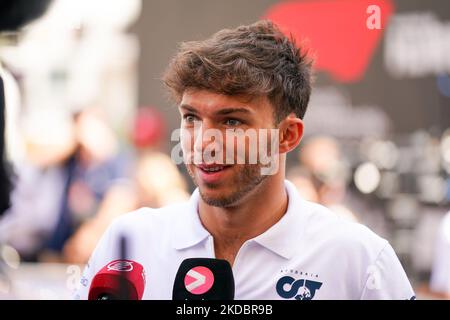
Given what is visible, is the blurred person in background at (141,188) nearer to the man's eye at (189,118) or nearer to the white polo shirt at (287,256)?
the white polo shirt at (287,256)

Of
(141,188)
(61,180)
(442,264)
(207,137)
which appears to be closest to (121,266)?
(207,137)

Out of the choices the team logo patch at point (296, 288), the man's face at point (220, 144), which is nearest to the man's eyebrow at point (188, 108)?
the man's face at point (220, 144)

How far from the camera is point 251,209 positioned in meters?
1.40

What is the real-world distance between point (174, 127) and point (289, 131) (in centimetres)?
158

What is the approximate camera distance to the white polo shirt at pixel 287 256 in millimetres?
1317

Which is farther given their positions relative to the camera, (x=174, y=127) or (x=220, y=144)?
(x=174, y=127)

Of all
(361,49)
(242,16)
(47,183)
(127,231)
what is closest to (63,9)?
(242,16)

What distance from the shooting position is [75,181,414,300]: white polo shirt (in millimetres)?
1317

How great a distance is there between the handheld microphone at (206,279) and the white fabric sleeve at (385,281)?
0.87 feet

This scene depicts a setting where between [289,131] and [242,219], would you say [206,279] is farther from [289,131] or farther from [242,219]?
[289,131]

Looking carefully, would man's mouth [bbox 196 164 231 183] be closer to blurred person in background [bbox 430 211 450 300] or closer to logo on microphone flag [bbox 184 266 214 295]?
logo on microphone flag [bbox 184 266 214 295]
